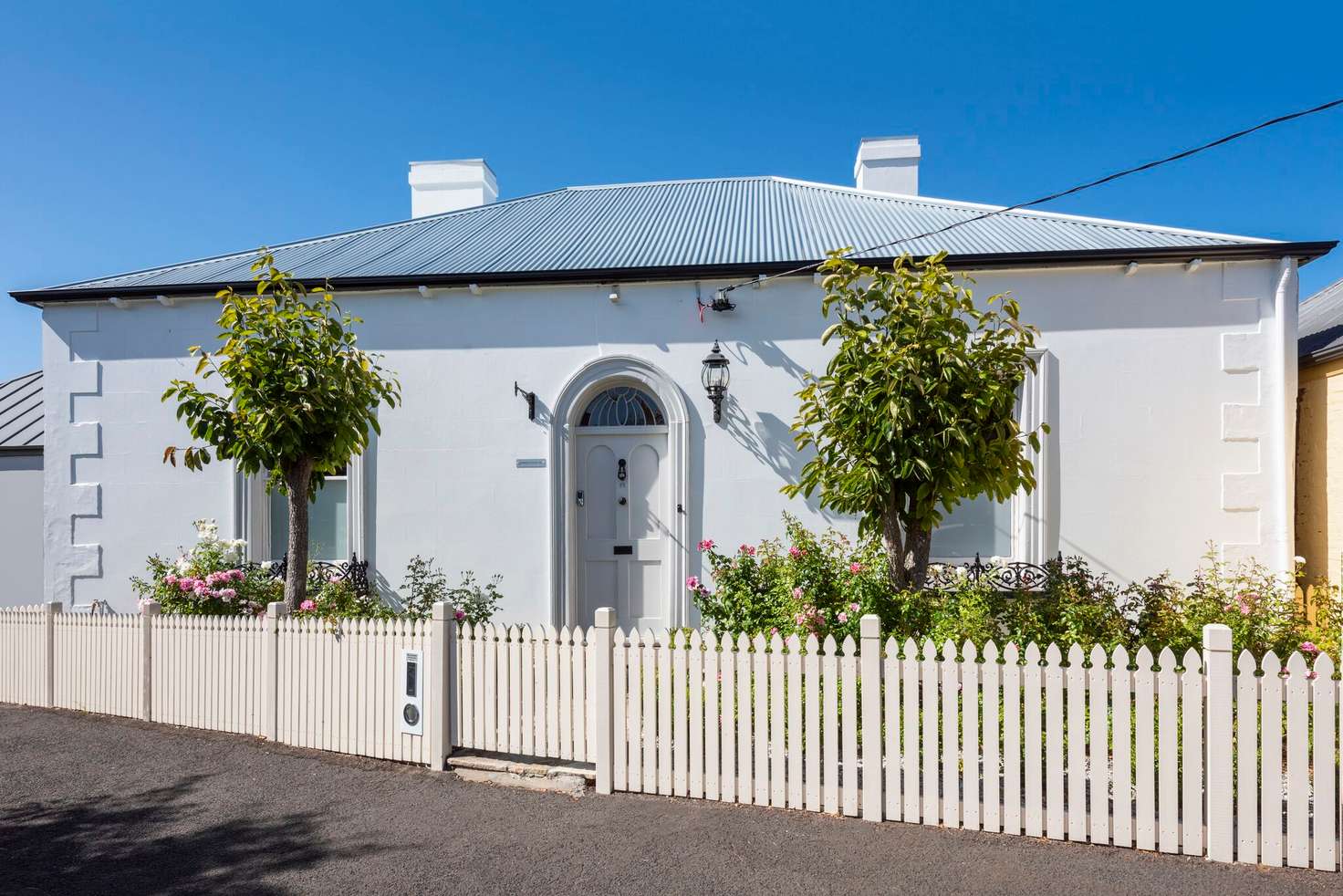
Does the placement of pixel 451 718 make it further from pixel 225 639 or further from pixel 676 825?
pixel 225 639

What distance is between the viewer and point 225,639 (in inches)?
225

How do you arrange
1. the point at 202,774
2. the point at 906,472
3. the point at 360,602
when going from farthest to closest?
the point at 360,602, the point at 906,472, the point at 202,774

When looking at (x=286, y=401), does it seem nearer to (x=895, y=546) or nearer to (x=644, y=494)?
(x=644, y=494)

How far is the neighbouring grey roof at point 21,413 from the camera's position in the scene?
9.43 m

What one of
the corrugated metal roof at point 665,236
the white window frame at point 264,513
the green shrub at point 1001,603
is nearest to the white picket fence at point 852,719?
the green shrub at point 1001,603

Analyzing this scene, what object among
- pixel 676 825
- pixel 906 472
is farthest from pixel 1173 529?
pixel 676 825

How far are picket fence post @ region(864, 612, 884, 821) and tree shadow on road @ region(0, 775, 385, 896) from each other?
2.63 metres

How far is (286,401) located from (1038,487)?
701 centimetres

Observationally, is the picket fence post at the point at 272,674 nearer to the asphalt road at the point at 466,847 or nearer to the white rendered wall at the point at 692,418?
the asphalt road at the point at 466,847

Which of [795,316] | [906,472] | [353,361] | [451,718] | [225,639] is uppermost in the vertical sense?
[795,316]

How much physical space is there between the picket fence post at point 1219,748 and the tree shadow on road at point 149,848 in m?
4.19

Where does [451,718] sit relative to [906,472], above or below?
below

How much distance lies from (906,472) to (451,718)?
11.9 ft

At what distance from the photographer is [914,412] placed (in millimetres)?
5426
